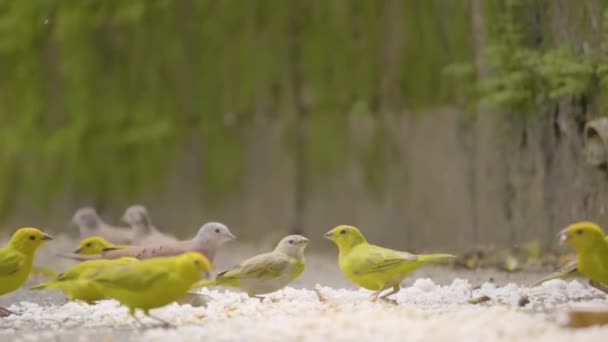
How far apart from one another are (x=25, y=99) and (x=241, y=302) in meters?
7.36

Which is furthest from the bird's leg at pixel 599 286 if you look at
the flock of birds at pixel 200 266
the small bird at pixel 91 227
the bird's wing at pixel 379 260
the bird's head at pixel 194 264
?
the small bird at pixel 91 227

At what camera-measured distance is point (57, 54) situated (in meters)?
12.5

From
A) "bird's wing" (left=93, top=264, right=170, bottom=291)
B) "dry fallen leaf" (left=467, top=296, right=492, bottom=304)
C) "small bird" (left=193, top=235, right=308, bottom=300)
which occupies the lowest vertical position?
"dry fallen leaf" (left=467, top=296, right=492, bottom=304)

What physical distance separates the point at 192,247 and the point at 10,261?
1152 mm

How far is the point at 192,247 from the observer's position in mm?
6457

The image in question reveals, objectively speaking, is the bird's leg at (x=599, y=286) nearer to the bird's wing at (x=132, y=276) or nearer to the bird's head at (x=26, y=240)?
the bird's wing at (x=132, y=276)


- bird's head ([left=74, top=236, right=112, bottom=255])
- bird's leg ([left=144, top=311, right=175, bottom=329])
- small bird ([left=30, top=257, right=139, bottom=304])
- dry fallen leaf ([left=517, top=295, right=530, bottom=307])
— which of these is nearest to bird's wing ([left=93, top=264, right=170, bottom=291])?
bird's leg ([left=144, top=311, right=175, bottom=329])

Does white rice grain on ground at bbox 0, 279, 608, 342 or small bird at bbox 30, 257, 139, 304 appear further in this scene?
small bird at bbox 30, 257, 139, 304

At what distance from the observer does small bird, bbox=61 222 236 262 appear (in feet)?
21.1

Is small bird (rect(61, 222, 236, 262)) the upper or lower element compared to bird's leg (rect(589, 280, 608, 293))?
upper

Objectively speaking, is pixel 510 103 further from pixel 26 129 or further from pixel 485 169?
pixel 26 129

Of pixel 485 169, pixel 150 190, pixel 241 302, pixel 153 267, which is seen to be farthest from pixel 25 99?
pixel 153 267

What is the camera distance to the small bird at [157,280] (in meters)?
4.92

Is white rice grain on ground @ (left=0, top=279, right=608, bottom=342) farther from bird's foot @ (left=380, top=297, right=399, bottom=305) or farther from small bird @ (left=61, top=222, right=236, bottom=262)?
small bird @ (left=61, top=222, right=236, bottom=262)
